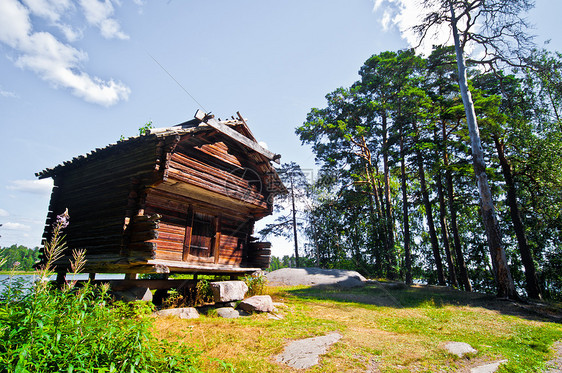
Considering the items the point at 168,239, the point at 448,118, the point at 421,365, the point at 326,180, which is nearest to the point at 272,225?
the point at 326,180

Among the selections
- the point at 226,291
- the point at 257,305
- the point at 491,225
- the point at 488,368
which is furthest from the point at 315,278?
the point at 488,368

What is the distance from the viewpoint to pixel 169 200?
10141mm

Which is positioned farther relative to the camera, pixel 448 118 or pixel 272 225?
pixel 272 225

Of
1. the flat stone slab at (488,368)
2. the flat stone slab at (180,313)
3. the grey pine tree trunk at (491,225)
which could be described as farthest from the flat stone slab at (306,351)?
the grey pine tree trunk at (491,225)

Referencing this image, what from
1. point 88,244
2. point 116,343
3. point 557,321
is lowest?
point 557,321

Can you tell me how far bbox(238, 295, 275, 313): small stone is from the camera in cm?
910

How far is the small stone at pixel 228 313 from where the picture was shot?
28.4 ft

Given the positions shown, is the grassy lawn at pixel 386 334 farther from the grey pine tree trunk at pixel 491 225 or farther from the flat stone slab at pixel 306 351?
the grey pine tree trunk at pixel 491 225

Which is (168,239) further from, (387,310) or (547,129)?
(547,129)

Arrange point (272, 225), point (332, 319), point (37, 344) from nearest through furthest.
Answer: point (37, 344), point (332, 319), point (272, 225)

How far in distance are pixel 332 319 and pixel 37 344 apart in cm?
752

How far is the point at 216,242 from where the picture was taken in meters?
11.7

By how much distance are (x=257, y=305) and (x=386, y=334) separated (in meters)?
4.01

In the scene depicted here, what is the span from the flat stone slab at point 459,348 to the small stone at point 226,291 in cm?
627
